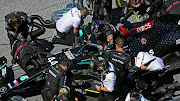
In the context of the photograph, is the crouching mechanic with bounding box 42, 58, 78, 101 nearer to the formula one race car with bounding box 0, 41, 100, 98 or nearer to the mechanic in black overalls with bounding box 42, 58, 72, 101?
the mechanic in black overalls with bounding box 42, 58, 72, 101

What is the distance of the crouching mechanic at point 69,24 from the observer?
6.82m

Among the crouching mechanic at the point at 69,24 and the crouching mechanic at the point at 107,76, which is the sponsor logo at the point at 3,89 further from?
the crouching mechanic at the point at 69,24

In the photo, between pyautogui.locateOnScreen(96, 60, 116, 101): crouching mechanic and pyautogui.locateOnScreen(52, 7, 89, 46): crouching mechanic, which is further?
pyautogui.locateOnScreen(52, 7, 89, 46): crouching mechanic

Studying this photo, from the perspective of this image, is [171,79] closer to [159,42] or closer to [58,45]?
[159,42]

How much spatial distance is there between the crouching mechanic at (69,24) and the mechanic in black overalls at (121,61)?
1.41 metres

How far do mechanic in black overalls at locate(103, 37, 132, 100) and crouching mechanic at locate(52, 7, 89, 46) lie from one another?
4.63ft

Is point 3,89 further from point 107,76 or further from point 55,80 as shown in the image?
point 107,76

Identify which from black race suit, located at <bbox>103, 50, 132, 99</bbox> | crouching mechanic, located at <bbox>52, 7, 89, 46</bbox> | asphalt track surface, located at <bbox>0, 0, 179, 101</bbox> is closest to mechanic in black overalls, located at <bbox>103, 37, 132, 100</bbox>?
black race suit, located at <bbox>103, 50, 132, 99</bbox>

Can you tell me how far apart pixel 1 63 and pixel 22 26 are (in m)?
1.17

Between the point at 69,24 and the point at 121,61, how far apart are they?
2152 mm

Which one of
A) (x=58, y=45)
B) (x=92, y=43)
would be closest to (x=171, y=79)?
(x=92, y=43)

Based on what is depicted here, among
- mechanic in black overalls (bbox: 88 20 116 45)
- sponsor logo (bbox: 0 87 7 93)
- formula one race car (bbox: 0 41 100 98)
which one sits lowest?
sponsor logo (bbox: 0 87 7 93)

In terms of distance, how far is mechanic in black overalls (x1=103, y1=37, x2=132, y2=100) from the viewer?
561 cm

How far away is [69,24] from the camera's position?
697cm
